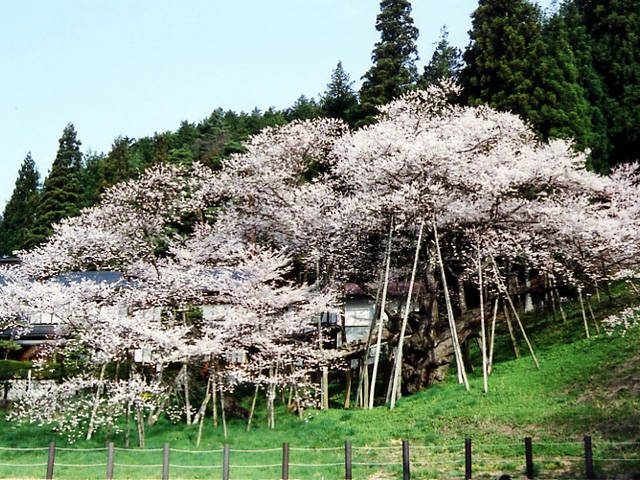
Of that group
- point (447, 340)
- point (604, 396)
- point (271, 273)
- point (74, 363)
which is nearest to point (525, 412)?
point (604, 396)

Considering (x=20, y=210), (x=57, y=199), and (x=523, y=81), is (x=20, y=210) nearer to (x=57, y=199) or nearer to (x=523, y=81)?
(x=57, y=199)

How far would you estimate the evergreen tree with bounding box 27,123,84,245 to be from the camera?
40.6 metres

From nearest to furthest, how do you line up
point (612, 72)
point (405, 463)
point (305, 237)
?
point (405, 463) < point (305, 237) < point (612, 72)

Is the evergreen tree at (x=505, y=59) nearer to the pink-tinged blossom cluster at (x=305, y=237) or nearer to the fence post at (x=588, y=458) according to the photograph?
the pink-tinged blossom cluster at (x=305, y=237)

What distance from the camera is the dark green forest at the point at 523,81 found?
102ft

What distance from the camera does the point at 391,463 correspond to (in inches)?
573

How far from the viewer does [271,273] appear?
71.3 feet

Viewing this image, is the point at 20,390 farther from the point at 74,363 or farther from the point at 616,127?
the point at 616,127

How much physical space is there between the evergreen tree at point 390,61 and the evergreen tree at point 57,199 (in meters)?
20.4

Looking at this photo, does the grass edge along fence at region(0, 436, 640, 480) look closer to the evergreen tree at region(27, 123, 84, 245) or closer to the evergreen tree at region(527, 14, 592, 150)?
the evergreen tree at region(527, 14, 592, 150)

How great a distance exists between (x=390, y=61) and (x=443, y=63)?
52.4 feet

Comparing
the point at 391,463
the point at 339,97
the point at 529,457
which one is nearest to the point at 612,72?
the point at 339,97

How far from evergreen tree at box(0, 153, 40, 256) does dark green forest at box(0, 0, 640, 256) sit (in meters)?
0.32

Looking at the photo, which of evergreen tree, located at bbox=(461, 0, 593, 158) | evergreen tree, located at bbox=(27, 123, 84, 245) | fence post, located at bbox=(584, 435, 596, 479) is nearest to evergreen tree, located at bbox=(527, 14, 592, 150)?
evergreen tree, located at bbox=(461, 0, 593, 158)
